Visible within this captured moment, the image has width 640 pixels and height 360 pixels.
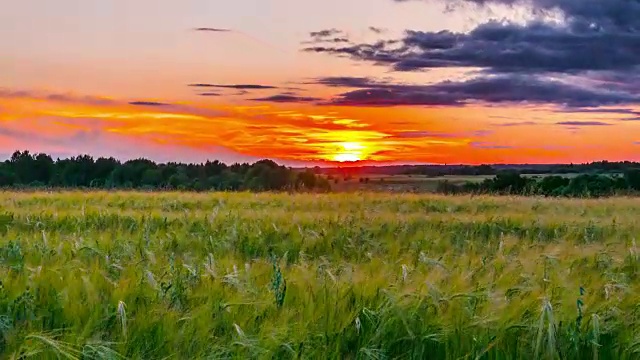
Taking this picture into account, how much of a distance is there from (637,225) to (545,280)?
7.67 m

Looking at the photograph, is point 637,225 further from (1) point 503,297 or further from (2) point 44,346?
(2) point 44,346

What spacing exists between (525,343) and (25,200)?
14.4 m

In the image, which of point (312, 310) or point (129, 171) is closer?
point (312, 310)

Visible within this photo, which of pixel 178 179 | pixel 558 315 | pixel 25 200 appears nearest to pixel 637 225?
pixel 558 315

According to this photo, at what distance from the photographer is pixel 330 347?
377 cm

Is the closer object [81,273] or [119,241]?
[81,273]

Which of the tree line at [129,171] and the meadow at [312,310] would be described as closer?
the meadow at [312,310]

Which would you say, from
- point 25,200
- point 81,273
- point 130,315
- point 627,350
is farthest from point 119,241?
point 25,200

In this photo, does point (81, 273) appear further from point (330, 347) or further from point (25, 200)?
point (25, 200)

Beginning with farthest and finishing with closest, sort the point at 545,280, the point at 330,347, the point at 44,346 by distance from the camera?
the point at 545,280
the point at 330,347
the point at 44,346

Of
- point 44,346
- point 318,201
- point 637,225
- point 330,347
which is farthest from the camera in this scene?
point 318,201

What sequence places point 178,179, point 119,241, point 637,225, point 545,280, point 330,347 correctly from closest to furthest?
point 330,347 → point 545,280 → point 119,241 → point 637,225 → point 178,179

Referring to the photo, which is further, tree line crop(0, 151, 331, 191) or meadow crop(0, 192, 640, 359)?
tree line crop(0, 151, 331, 191)

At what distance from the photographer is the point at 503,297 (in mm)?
4383
